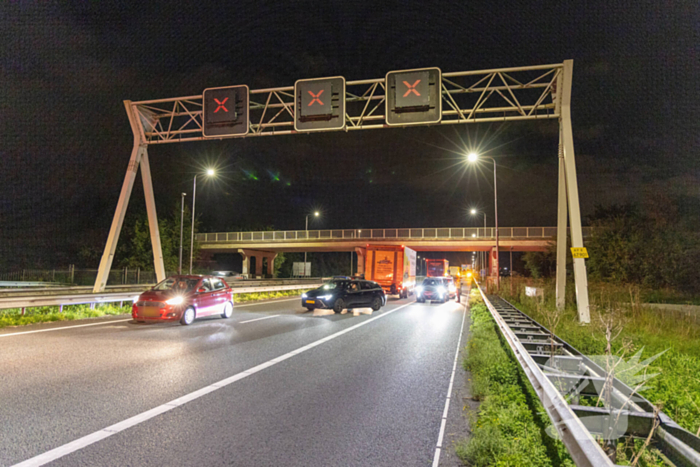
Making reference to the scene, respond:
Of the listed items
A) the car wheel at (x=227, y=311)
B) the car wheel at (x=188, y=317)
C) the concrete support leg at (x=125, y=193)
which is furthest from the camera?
the concrete support leg at (x=125, y=193)

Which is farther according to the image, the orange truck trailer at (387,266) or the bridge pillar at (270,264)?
the bridge pillar at (270,264)

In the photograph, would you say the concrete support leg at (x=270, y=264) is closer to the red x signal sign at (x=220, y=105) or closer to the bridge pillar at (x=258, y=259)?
the bridge pillar at (x=258, y=259)

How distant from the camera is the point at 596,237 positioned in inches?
1191

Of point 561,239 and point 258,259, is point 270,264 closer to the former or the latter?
point 258,259

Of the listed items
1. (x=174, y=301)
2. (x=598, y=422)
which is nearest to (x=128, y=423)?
(x=598, y=422)

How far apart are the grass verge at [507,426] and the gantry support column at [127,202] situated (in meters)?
18.4

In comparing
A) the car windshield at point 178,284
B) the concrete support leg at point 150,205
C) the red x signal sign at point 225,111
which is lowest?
the car windshield at point 178,284

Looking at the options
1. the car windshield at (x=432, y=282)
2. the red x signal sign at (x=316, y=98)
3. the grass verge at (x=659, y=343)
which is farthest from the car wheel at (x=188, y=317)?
the car windshield at (x=432, y=282)

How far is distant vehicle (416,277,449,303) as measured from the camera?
27.0 meters

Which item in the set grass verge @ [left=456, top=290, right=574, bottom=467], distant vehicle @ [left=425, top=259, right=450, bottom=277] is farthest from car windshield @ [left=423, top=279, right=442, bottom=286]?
distant vehicle @ [left=425, top=259, right=450, bottom=277]

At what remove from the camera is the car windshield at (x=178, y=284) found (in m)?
14.9

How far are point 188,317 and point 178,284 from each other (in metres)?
1.26

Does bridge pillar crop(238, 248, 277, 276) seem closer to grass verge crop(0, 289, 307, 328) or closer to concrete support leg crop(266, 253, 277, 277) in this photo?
concrete support leg crop(266, 253, 277, 277)

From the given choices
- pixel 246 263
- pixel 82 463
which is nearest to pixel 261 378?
pixel 82 463
